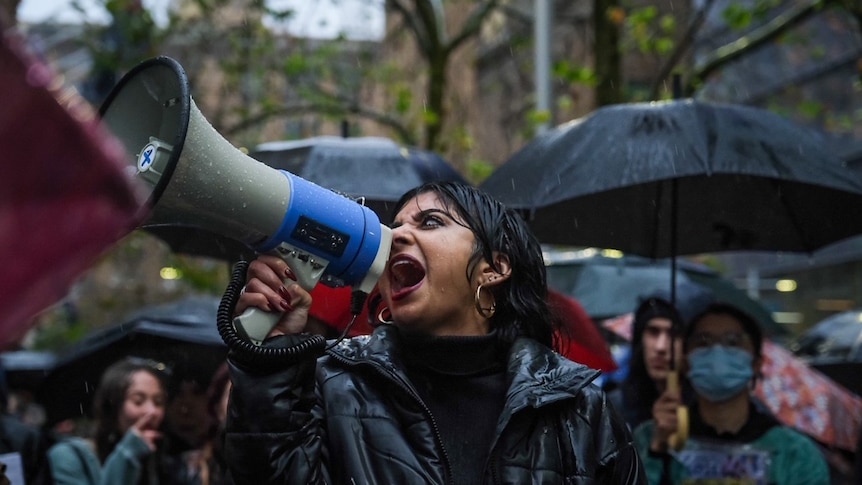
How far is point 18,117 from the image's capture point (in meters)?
0.79

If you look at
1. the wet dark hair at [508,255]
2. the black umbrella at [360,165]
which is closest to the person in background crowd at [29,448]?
the black umbrella at [360,165]

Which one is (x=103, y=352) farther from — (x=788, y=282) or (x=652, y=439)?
(x=788, y=282)

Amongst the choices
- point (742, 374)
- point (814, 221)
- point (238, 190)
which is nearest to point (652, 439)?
point (742, 374)

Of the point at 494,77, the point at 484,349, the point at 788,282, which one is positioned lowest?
the point at 484,349

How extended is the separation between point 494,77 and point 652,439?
26.6m

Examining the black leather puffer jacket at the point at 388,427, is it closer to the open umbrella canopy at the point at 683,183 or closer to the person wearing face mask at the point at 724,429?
the person wearing face mask at the point at 724,429

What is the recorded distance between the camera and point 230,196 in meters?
2.14

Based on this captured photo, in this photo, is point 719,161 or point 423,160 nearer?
point 719,161

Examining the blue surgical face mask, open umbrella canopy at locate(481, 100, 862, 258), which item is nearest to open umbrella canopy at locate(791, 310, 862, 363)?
open umbrella canopy at locate(481, 100, 862, 258)

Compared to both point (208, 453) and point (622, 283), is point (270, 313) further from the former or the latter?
point (622, 283)

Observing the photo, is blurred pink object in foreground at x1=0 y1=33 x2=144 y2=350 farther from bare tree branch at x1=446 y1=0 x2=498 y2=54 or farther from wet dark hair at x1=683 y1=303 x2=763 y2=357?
bare tree branch at x1=446 y1=0 x2=498 y2=54

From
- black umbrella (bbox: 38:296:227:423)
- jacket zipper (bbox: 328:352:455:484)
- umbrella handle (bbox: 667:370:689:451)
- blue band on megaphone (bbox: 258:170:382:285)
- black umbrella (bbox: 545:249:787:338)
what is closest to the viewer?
blue band on megaphone (bbox: 258:170:382:285)

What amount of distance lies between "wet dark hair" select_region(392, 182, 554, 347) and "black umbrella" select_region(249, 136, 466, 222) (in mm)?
2162

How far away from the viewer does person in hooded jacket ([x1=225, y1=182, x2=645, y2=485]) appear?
236 cm
